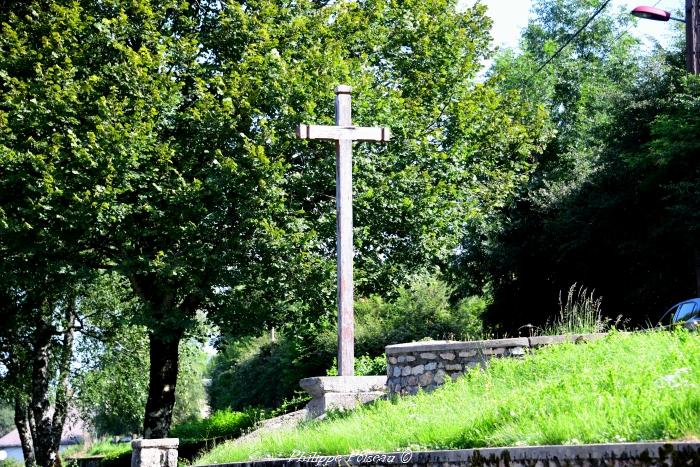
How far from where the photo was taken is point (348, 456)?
9.64 m

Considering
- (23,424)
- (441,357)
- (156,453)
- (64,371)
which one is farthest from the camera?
(23,424)

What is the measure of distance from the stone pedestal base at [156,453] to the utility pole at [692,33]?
15.6 m

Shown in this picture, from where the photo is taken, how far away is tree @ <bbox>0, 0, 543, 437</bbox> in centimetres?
2112

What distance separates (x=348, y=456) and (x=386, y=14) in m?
17.8

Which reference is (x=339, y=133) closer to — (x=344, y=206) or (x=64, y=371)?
(x=344, y=206)

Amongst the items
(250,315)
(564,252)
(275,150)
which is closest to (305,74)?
(275,150)

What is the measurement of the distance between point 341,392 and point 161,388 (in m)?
10.6

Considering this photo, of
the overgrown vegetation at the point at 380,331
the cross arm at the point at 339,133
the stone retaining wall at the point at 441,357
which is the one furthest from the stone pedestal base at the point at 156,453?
the overgrown vegetation at the point at 380,331

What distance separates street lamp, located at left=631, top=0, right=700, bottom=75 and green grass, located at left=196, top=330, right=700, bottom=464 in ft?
38.4

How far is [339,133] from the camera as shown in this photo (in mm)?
15188

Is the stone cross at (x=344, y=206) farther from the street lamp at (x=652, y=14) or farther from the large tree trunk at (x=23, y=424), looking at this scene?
the large tree trunk at (x=23, y=424)

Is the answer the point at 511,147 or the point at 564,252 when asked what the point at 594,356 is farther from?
the point at 564,252

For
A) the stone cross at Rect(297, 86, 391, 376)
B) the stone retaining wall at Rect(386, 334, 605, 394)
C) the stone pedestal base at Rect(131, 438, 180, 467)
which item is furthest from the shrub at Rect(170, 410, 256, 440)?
the stone retaining wall at Rect(386, 334, 605, 394)

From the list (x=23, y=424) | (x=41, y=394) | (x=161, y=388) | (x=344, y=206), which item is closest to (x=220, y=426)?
(x=161, y=388)
